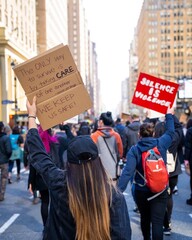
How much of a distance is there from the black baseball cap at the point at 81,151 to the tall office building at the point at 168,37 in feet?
440

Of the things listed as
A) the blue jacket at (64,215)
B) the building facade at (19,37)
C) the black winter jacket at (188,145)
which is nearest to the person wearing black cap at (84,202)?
the blue jacket at (64,215)

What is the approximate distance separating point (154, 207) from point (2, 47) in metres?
42.9

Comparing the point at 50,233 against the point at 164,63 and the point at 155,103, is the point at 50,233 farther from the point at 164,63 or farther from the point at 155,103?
the point at 164,63

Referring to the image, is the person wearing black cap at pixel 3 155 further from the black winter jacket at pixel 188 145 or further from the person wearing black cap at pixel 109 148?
the black winter jacket at pixel 188 145

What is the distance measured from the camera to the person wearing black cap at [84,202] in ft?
7.24

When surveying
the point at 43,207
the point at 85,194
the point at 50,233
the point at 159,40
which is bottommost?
the point at 43,207

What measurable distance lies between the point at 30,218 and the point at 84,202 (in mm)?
5528

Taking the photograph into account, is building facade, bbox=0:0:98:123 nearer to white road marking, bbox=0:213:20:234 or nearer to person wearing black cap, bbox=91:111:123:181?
white road marking, bbox=0:213:20:234

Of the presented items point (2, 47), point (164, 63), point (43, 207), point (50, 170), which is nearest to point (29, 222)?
point (43, 207)

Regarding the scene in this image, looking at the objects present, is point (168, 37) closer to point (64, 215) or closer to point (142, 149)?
point (142, 149)

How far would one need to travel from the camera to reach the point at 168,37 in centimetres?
13725

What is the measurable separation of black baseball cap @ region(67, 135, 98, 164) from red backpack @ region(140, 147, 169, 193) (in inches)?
89.8

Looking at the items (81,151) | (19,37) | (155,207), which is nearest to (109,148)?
(155,207)

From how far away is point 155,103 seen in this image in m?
5.30
